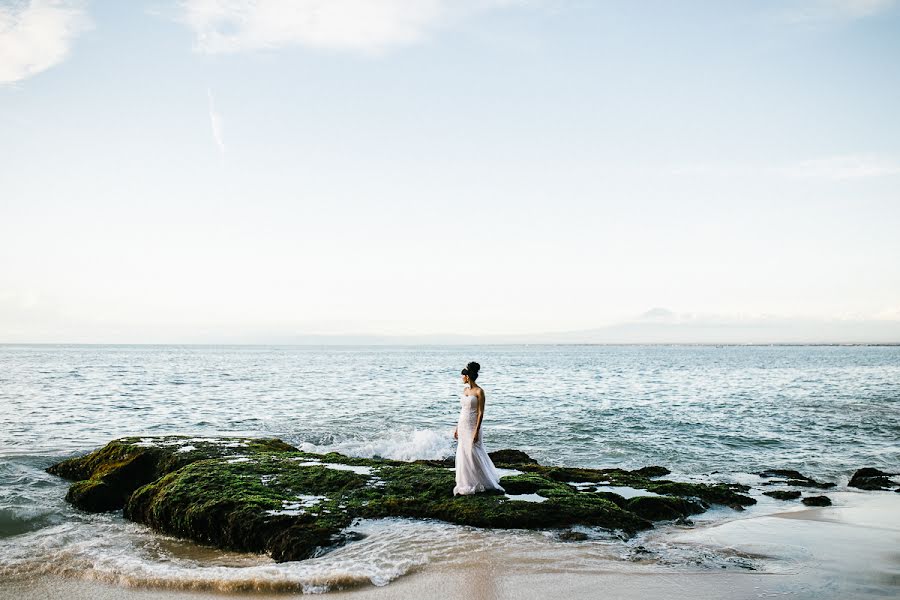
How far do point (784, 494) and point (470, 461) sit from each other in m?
7.41

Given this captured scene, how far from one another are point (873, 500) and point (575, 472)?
6107mm

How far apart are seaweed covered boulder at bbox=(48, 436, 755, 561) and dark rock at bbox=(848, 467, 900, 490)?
301cm

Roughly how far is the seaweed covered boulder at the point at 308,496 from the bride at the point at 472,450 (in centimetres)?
27

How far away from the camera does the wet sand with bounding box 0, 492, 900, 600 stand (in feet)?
24.1

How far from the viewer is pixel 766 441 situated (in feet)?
76.7

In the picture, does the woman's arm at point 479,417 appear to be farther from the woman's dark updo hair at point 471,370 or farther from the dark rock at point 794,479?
the dark rock at point 794,479

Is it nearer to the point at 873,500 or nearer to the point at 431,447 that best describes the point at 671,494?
the point at 873,500

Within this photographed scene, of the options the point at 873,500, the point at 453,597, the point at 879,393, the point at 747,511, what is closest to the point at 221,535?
the point at 453,597

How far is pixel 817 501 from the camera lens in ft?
43.0

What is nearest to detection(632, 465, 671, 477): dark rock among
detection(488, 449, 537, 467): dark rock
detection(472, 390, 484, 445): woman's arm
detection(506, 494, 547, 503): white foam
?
detection(488, 449, 537, 467): dark rock

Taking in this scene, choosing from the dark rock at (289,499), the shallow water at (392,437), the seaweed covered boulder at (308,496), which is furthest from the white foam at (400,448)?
the dark rock at (289,499)

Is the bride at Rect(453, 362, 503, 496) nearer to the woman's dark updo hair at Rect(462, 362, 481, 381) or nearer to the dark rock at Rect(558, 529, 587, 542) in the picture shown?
the woman's dark updo hair at Rect(462, 362, 481, 381)

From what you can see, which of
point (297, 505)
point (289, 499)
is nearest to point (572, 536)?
point (297, 505)

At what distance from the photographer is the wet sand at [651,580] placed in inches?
290
